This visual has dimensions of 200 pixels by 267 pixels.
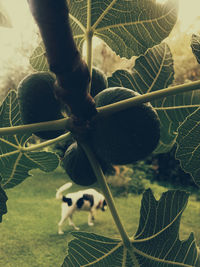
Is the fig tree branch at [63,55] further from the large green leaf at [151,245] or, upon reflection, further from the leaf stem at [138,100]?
the large green leaf at [151,245]

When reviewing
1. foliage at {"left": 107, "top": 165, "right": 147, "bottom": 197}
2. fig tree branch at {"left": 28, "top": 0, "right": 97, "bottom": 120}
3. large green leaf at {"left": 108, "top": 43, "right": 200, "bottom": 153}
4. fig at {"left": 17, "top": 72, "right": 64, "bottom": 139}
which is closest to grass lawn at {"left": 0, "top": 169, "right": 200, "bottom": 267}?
foliage at {"left": 107, "top": 165, "right": 147, "bottom": 197}

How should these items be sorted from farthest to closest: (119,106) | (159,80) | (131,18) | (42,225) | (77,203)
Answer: (42,225) → (77,203) → (159,80) → (131,18) → (119,106)

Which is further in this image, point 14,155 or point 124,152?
→ point 14,155

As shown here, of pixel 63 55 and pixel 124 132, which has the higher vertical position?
pixel 63 55

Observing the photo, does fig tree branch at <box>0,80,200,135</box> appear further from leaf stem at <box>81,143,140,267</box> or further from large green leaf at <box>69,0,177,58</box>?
large green leaf at <box>69,0,177,58</box>

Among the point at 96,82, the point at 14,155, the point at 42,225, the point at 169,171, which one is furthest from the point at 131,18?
the point at 169,171

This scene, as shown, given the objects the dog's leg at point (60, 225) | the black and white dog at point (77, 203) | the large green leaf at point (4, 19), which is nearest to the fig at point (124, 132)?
the large green leaf at point (4, 19)

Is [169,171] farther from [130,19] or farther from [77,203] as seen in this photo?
[130,19]

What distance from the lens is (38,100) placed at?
0.52 metres

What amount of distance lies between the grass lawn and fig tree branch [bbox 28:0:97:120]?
4.81 meters

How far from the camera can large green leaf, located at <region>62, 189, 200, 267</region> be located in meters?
0.58

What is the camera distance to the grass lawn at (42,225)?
16.0 ft

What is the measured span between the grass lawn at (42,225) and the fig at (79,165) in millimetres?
4559

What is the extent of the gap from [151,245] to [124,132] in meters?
0.26
